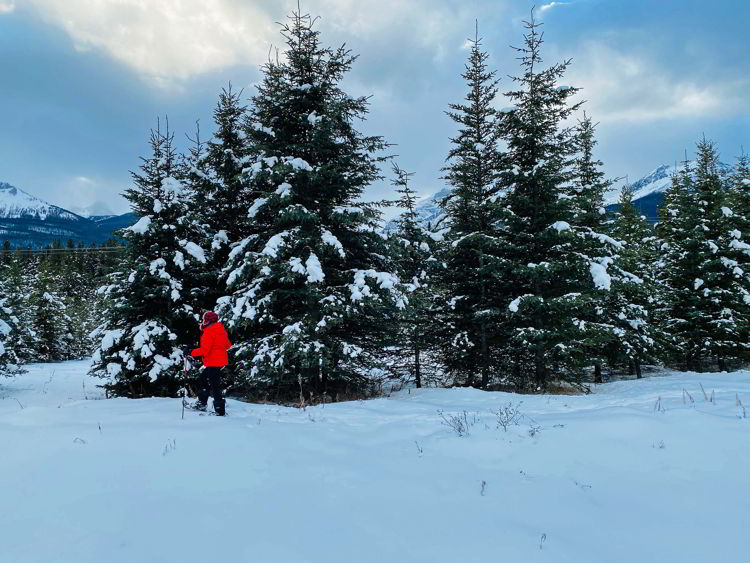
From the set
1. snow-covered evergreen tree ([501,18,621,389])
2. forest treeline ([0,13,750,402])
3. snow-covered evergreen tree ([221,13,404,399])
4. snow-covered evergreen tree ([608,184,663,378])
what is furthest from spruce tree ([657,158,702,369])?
snow-covered evergreen tree ([221,13,404,399])

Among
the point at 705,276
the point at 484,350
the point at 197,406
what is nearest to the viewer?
the point at 197,406

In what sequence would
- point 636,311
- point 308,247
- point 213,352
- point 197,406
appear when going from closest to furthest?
1. point 213,352
2. point 197,406
3. point 308,247
4. point 636,311

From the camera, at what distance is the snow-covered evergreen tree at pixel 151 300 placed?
12625 millimetres

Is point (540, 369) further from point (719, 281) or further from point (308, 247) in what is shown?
point (719, 281)

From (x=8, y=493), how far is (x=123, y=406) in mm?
5011

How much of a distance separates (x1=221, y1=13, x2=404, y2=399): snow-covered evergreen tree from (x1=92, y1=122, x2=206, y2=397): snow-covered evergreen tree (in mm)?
1987

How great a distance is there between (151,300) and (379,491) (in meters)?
11.9

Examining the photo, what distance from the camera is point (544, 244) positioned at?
14.9 m

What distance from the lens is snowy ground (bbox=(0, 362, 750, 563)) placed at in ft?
10.6

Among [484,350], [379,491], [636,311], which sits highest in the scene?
[636,311]

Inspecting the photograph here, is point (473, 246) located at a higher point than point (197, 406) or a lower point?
higher

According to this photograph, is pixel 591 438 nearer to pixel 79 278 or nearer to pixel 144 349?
pixel 144 349

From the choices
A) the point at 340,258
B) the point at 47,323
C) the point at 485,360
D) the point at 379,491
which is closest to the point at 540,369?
the point at 485,360

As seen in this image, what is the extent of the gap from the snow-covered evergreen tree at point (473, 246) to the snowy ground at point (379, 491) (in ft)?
30.5
